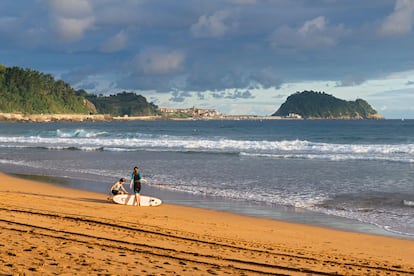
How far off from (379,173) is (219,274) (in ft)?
66.5

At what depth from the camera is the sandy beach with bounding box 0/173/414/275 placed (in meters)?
7.70

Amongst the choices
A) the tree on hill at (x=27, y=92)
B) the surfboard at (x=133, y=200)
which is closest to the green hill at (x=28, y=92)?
the tree on hill at (x=27, y=92)

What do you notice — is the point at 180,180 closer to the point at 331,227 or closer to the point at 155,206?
the point at 155,206

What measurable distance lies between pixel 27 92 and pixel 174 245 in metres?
176

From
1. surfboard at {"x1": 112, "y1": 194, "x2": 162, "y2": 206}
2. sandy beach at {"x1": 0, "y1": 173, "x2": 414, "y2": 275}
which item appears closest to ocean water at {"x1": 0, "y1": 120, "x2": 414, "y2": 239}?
surfboard at {"x1": 112, "y1": 194, "x2": 162, "y2": 206}

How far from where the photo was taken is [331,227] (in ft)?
42.6

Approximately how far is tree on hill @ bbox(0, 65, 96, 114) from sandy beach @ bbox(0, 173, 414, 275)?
6533 inches

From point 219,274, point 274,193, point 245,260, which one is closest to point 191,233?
point 245,260

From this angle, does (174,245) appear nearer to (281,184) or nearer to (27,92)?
(281,184)

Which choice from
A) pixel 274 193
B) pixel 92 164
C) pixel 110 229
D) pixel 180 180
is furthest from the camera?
pixel 92 164

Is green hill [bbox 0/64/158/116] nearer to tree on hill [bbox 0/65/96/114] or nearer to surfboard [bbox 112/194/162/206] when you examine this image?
tree on hill [bbox 0/65/96/114]

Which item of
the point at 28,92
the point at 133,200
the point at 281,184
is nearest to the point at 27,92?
the point at 28,92

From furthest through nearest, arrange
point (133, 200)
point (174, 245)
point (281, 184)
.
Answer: point (281, 184) < point (133, 200) < point (174, 245)

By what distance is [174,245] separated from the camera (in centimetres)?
962
